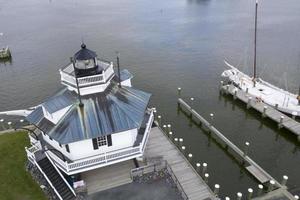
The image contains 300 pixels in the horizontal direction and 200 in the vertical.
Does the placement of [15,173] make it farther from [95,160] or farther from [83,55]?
[83,55]

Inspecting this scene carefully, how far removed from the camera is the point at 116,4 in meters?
118

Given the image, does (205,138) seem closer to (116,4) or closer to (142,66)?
(142,66)

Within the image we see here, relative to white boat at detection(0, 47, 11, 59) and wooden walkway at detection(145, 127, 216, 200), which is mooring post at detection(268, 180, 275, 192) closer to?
wooden walkway at detection(145, 127, 216, 200)

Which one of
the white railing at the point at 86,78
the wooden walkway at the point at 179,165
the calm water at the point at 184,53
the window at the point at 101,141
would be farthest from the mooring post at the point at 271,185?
the white railing at the point at 86,78

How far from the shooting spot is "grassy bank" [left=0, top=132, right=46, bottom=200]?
1074 inches

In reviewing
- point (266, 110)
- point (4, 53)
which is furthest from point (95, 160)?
point (4, 53)

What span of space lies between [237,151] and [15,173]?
942 inches

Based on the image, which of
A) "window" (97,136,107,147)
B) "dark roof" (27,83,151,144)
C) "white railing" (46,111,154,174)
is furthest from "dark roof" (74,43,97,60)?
"white railing" (46,111,154,174)

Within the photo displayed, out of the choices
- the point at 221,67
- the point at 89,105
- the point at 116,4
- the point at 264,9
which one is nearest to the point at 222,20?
the point at 264,9

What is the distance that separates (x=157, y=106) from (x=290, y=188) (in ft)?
73.5

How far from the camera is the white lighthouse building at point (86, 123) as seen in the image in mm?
26391

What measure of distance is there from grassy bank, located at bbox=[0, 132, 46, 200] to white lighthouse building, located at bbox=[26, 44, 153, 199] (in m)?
1.94

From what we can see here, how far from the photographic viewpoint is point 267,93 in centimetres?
4622

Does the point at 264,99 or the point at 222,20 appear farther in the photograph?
the point at 222,20
